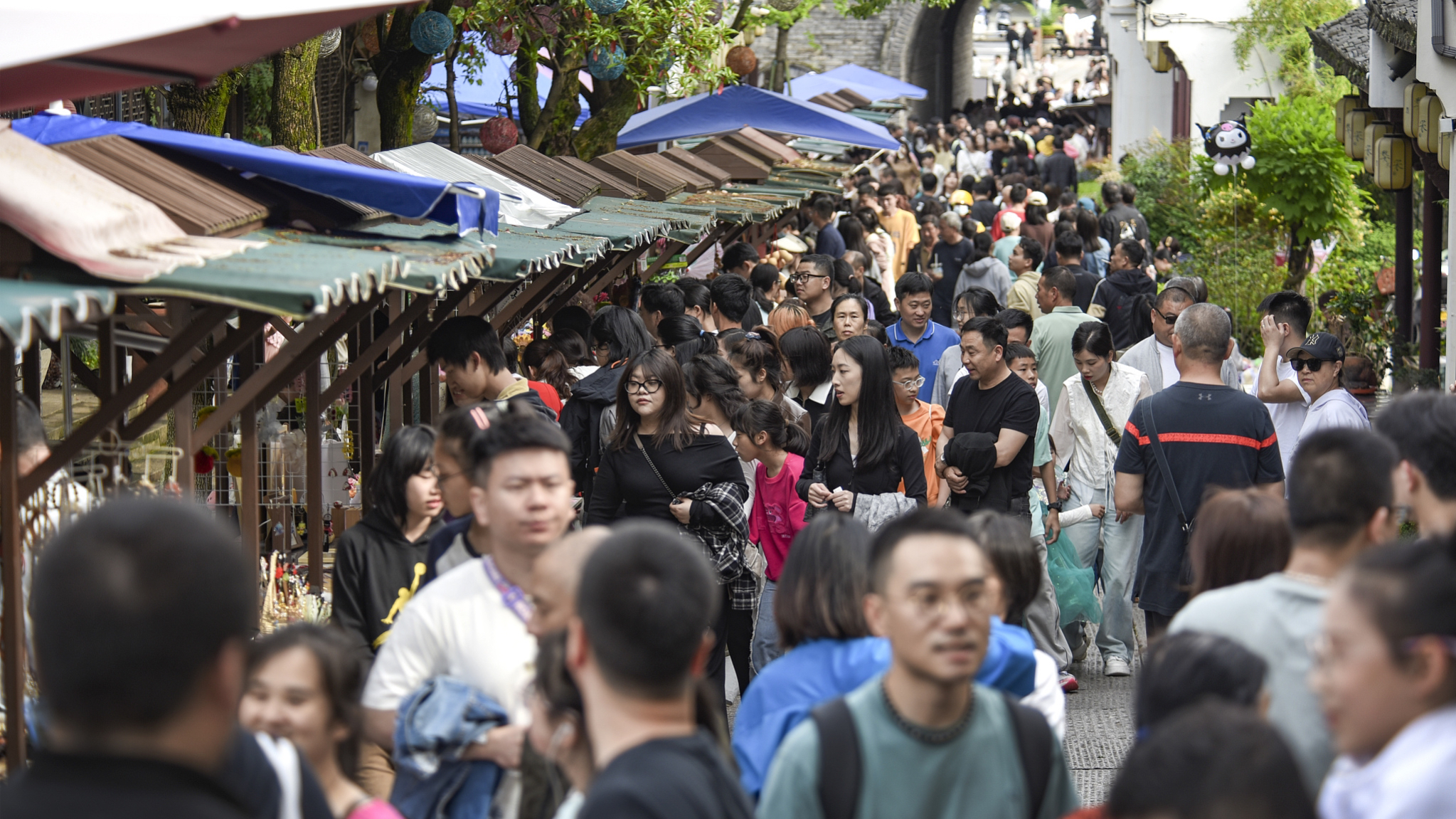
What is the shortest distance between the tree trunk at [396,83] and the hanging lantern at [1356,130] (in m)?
7.85

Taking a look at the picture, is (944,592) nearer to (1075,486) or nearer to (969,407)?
(969,407)

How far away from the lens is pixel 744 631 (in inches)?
243

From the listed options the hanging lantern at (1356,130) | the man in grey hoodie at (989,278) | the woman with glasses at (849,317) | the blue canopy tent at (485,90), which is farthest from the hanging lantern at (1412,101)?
the blue canopy tent at (485,90)

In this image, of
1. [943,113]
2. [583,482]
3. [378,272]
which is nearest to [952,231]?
[583,482]

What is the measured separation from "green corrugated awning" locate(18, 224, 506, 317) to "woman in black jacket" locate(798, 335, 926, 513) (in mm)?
1407

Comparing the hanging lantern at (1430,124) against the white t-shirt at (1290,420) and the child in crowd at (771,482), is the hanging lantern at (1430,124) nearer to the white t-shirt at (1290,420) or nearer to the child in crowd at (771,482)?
the white t-shirt at (1290,420)

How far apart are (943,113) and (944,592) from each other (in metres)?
49.1

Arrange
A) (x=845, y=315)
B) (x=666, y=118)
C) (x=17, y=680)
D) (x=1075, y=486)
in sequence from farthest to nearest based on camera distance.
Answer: (x=666, y=118) → (x=845, y=315) → (x=1075, y=486) → (x=17, y=680)

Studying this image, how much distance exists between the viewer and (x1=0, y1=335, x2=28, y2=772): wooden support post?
169 inches

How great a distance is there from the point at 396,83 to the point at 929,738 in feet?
32.8

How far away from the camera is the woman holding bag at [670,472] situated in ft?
19.2

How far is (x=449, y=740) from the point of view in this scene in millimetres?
3195

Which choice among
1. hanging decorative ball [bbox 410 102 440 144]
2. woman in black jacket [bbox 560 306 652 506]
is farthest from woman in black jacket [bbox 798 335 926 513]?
hanging decorative ball [bbox 410 102 440 144]

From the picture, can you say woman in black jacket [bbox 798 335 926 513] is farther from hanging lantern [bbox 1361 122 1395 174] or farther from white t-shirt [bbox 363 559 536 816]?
hanging lantern [bbox 1361 122 1395 174]
